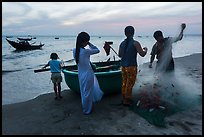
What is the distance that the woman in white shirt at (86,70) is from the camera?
17.6 ft

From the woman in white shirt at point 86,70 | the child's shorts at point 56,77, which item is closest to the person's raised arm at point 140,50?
the woman in white shirt at point 86,70

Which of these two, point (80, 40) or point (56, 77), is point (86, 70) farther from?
point (56, 77)

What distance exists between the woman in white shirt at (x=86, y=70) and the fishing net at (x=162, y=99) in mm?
1009

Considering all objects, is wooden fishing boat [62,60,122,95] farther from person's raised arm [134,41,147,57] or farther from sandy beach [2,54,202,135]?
person's raised arm [134,41,147,57]

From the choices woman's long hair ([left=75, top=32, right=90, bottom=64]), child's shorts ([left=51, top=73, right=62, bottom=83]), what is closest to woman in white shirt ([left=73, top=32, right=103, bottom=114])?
woman's long hair ([left=75, top=32, right=90, bottom=64])

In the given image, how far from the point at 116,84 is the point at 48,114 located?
2063 millimetres

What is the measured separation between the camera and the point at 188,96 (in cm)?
677

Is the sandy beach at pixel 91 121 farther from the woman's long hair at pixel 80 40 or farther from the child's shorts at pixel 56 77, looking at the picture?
the woman's long hair at pixel 80 40

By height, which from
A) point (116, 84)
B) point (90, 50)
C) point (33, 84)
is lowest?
point (33, 84)

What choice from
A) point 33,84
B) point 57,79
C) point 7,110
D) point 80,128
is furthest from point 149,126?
point 33,84

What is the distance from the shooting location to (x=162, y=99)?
252 inches

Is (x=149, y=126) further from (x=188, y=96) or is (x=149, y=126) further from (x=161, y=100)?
(x=188, y=96)

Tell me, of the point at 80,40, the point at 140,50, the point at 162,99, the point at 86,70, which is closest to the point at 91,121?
the point at 86,70

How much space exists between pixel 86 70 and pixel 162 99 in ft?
7.36
